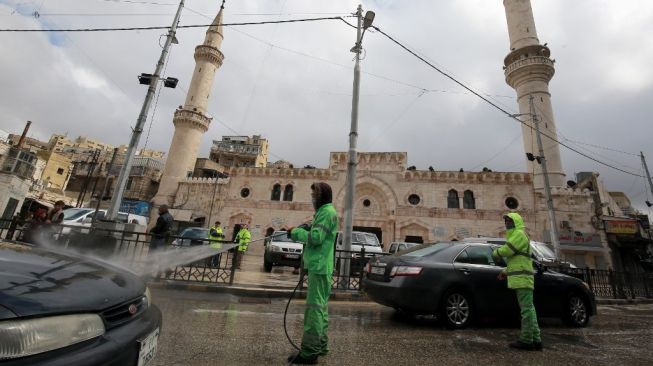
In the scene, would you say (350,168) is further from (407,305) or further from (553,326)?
(553,326)

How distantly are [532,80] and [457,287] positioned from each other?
3035cm

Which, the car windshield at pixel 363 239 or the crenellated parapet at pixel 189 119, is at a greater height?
the crenellated parapet at pixel 189 119

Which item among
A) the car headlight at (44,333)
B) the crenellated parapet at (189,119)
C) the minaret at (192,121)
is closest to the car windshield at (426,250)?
the car headlight at (44,333)

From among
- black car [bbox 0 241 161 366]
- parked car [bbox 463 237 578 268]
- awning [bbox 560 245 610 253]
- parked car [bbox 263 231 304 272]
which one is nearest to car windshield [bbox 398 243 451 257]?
parked car [bbox 463 237 578 268]

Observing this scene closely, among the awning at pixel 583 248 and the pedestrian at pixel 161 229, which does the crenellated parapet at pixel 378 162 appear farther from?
the pedestrian at pixel 161 229

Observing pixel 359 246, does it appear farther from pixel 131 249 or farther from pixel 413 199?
pixel 413 199

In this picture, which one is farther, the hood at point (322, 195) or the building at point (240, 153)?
the building at point (240, 153)

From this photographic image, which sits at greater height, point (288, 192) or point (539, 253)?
point (288, 192)

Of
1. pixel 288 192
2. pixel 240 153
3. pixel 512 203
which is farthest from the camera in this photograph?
pixel 240 153

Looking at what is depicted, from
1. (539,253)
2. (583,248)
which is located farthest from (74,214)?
(583,248)

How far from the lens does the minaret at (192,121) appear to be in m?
29.5

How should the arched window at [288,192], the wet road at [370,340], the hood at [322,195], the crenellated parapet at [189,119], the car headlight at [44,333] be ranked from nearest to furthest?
1. the car headlight at [44,333]
2. the wet road at [370,340]
3. the hood at [322,195]
4. the arched window at [288,192]
5. the crenellated parapet at [189,119]

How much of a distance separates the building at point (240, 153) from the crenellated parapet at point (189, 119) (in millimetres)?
22735

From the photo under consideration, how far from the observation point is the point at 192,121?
30.5 meters
